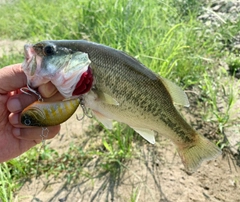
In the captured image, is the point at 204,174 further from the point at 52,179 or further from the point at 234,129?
the point at 52,179

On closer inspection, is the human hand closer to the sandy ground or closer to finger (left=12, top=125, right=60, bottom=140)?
finger (left=12, top=125, right=60, bottom=140)

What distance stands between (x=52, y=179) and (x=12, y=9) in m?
5.25

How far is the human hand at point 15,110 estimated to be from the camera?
1592 millimetres

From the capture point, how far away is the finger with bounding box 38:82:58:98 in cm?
146

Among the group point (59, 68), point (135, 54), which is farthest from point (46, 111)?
point (135, 54)

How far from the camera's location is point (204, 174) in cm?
239

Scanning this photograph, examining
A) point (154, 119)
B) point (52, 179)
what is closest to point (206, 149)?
point (154, 119)

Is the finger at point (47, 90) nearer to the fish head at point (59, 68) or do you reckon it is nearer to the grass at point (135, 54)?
the fish head at point (59, 68)

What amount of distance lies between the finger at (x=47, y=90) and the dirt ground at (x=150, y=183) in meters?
1.05

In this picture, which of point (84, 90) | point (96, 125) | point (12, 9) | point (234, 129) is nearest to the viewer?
point (84, 90)

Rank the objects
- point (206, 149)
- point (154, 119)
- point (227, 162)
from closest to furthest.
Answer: point (154, 119), point (206, 149), point (227, 162)

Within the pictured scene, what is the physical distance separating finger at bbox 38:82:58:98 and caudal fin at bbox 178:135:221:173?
771 mm

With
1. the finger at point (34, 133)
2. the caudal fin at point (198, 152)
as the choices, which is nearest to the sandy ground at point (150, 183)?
the caudal fin at point (198, 152)

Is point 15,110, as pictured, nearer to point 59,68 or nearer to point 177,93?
point 59,68
